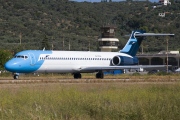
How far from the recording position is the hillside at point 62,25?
122131 millimetres

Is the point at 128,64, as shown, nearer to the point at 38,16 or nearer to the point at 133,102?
the point at 133,102

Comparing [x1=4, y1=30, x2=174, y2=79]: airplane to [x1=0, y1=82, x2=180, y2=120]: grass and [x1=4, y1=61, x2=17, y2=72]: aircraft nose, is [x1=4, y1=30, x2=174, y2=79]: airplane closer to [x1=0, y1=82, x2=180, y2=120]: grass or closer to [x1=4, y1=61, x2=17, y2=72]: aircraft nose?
[x1=4, y1=61, x2=17, y2=72]: aircraft nose

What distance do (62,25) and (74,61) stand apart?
96.3m

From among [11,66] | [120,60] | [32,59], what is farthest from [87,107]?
[120,60]

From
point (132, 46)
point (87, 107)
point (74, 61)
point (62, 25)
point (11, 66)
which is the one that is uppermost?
point (62, 25)

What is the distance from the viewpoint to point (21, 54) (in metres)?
46.9

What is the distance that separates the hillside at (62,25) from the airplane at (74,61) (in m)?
55.1

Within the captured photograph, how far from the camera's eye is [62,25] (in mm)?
145625

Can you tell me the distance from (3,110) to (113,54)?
117 ft

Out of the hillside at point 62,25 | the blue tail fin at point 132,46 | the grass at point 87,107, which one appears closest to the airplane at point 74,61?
the blue tail fin at point 132,46

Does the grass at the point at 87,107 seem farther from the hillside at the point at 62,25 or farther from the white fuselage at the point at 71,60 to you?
the hillside at the point at 62,25

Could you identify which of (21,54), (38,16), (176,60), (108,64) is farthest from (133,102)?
(38,16)

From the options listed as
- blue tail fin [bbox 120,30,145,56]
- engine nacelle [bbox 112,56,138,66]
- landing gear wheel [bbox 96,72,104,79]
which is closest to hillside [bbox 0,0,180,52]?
blue tail fin [bbox 120,30,145,56]

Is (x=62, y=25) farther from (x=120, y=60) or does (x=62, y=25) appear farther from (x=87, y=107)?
(x=87, y=107)
